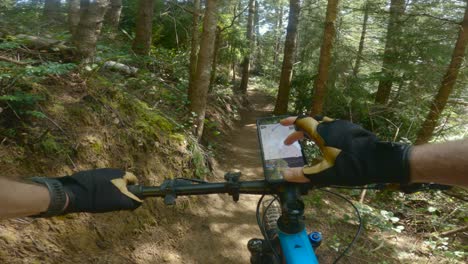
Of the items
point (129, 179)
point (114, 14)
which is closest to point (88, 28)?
point (129, 179)

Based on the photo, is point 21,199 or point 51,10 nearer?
point 21,199

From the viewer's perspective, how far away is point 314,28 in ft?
53.0

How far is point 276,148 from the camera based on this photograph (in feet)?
6.23

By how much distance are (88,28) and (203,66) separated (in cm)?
254

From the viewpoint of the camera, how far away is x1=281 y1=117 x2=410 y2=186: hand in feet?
4.16

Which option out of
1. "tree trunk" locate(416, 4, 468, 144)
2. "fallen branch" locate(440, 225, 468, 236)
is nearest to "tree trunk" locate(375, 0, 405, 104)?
"tree trunk" locate(416, 4, 468, 144)

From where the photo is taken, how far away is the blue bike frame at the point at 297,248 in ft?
4.88

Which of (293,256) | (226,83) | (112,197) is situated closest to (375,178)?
(293,256)

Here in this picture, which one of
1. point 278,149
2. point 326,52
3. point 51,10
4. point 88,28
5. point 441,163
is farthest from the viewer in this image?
point 51,10

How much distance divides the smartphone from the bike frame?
20 centimetres

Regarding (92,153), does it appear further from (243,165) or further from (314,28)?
(314,28)

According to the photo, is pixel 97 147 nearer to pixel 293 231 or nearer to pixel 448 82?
pixel 293 231

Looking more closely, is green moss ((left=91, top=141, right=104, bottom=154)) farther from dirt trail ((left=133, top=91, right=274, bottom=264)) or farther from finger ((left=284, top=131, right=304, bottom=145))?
finger ((left=284, top=131, right=304, bottom=145))

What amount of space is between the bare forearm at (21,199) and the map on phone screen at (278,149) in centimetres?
116
